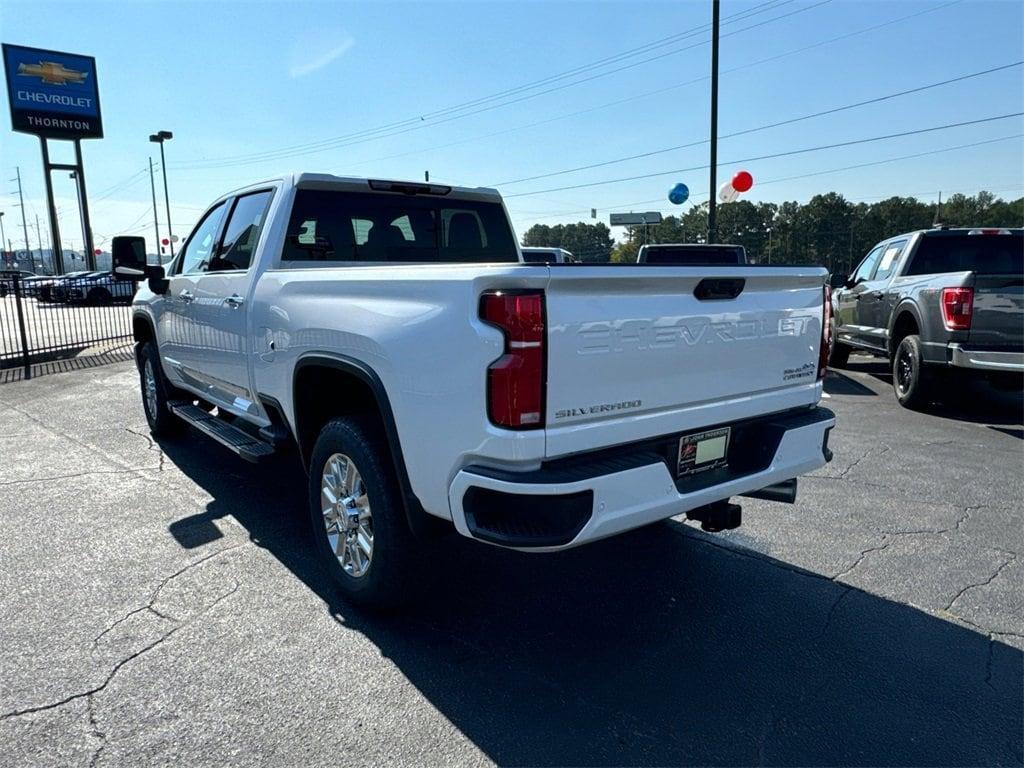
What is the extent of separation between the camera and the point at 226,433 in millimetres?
4504

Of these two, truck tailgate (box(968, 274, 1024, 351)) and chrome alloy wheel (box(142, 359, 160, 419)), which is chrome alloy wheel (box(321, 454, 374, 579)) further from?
truck tailgate (box(968, 274, 1024, 351))

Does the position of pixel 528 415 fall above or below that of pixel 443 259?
below

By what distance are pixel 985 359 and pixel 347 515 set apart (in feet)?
21.7

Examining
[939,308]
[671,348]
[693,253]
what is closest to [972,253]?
[939,308]

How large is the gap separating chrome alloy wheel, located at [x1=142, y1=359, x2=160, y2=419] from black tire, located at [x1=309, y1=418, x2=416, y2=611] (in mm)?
3774

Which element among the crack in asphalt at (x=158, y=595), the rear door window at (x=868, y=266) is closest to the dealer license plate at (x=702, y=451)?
the crack in asphalt at (x=158, y=595)

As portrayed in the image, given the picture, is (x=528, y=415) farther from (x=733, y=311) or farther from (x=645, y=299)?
(x=733, y=311)

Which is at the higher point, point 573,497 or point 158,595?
point 573,497

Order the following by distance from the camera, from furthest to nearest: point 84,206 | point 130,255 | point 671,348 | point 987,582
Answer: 1. point 84,206
2. point 130,255
3. point 987,582
4. point 671,348

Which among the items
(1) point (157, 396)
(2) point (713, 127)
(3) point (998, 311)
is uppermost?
(2) point (713, 127)

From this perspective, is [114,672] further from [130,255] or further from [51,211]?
[51,211]

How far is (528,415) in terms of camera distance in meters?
2.36

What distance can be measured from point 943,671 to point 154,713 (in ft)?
9.94

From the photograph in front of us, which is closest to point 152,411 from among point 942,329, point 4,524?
point 4,524
